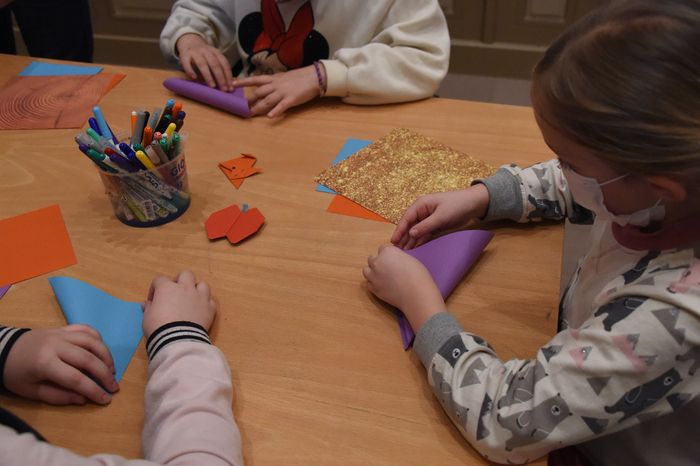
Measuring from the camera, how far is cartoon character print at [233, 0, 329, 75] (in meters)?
1.23

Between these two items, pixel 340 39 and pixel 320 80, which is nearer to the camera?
pixel 320 80

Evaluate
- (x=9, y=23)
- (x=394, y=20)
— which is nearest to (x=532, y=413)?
(x=394, y=20)

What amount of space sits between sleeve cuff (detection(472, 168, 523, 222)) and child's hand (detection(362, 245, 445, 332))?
0.16 m

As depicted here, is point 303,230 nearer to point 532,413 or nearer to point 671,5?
point 532,413

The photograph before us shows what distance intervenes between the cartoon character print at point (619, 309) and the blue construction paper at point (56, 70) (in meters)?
1.10

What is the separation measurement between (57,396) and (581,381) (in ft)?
1.71

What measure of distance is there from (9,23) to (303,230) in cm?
136

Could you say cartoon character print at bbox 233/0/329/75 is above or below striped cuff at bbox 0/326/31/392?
above

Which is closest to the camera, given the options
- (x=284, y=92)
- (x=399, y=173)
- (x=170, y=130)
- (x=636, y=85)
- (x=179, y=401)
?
(x=636, y=85)

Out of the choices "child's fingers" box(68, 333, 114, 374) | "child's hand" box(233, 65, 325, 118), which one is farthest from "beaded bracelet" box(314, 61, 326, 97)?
"child's fingers" box(68, 333, 114, 374)

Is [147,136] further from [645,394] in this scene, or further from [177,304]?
[645,394]

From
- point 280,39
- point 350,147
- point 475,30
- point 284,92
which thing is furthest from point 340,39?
point 475,30

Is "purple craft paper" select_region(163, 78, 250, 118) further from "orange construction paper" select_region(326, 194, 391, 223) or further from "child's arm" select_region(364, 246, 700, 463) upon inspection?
"child's arm" select_region(364, 246, 700, 463)

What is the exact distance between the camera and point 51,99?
1150 millimetres
